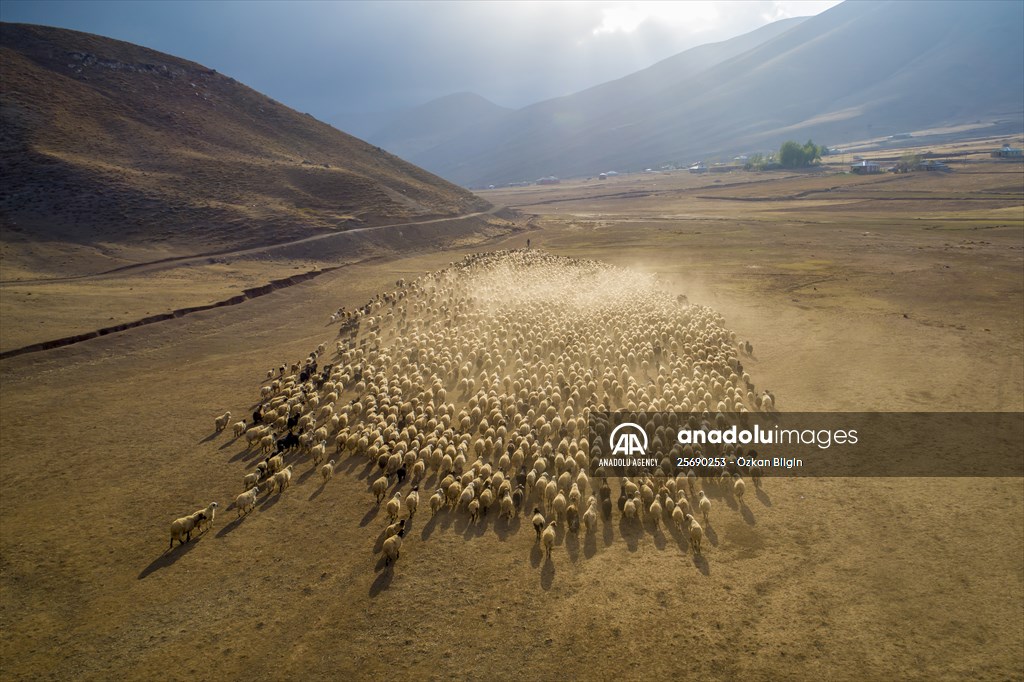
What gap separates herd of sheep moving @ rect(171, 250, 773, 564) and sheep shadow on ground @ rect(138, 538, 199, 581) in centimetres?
40

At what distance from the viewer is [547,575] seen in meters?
11.4

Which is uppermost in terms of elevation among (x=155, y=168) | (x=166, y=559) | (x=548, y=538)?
(x=155, y=168)

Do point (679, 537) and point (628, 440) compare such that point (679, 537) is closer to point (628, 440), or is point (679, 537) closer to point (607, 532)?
point (607, 532)

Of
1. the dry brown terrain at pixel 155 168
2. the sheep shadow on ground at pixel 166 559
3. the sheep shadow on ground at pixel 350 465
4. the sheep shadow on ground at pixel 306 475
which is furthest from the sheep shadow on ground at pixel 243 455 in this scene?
the dry brown terrain at pixel 155 168

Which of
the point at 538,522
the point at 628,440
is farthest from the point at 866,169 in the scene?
the point at 538,522

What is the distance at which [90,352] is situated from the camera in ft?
82.5

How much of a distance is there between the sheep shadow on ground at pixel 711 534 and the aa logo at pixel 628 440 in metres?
3.44

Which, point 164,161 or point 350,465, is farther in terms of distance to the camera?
point 164,161

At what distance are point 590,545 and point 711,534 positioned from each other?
3.08 meters

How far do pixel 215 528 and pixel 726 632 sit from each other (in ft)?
40.4

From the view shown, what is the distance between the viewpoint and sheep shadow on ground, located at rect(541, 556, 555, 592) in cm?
1111

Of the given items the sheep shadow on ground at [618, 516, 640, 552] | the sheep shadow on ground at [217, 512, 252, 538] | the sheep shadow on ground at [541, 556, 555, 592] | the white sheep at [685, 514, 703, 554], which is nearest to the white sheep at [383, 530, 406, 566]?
the sheep shadow on ground at [541, 556, 555, 592]

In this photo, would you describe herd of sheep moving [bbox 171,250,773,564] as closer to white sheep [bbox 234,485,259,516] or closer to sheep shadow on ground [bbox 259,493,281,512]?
white sheep [bbox 234,485,259,516]

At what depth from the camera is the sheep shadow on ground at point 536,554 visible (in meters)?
11.8
